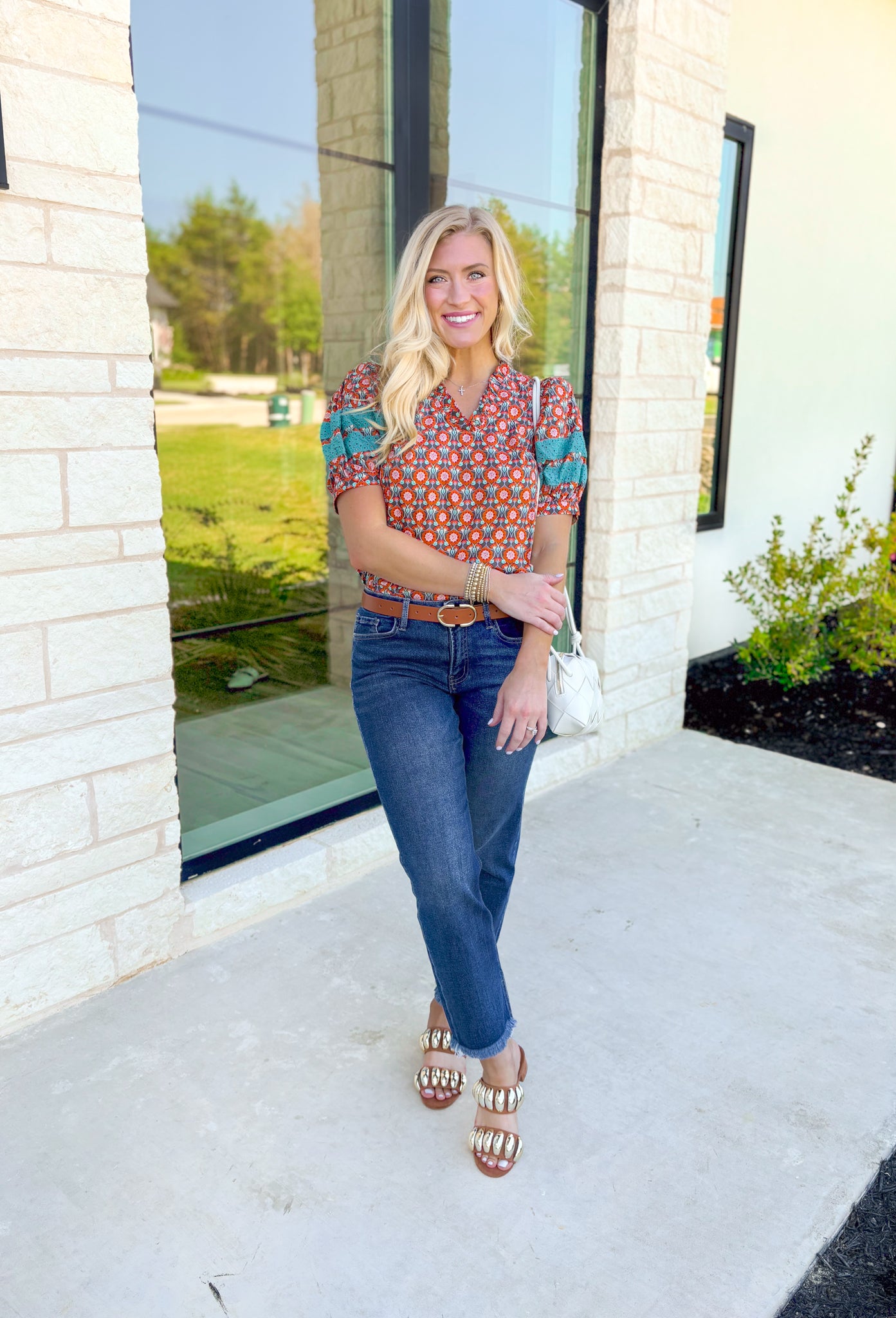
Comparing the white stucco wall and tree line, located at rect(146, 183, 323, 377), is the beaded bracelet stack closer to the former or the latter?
the white stucco wall

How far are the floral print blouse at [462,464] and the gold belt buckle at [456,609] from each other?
0.04 meters

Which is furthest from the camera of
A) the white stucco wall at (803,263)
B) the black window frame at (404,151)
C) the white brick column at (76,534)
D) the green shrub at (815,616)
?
the white stucco wall at (803,263)

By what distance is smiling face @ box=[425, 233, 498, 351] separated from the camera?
186cm

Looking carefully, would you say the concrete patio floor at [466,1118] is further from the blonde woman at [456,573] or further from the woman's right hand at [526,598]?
the woman's right hand at [526,598]

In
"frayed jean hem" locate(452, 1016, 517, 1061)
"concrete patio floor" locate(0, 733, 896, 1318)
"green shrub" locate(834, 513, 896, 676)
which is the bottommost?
"concrete patio floor" locate(0, 733, 896, 1318)

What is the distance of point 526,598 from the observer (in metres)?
1.86

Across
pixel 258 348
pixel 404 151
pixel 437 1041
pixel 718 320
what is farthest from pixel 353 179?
pixel 258 348

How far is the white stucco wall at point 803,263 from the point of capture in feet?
17.0

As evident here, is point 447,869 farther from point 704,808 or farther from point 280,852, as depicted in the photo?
point 704,808

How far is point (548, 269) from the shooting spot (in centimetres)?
375

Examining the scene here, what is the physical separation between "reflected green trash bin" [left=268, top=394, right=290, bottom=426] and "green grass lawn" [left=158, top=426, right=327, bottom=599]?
150mm

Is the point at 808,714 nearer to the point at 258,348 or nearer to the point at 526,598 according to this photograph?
the point at 526,598

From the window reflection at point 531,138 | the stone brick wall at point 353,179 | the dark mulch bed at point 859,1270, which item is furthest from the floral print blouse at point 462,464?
the window reflection at point 531,138

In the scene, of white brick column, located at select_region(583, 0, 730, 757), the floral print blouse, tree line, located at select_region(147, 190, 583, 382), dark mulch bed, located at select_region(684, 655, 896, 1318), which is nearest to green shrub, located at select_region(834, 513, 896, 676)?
dark mulch bed, located at select_region(684, 655, 896, 1318)
